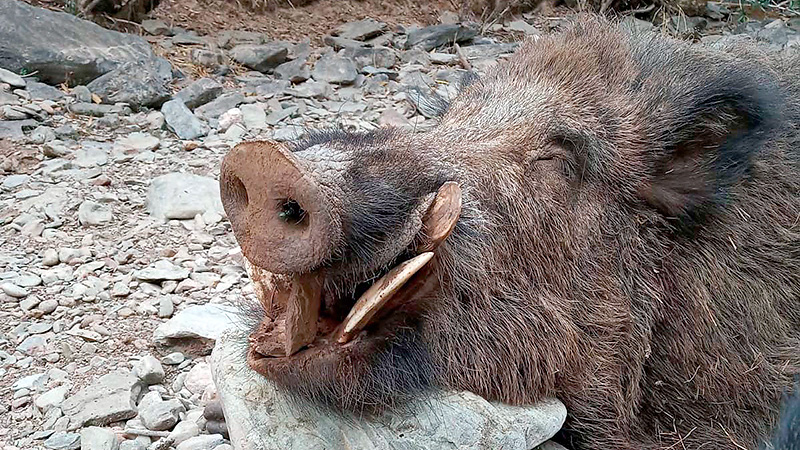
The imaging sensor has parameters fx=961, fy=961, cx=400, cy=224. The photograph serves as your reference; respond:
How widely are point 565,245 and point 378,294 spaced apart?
3.12ft

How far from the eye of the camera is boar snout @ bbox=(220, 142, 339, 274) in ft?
7.57

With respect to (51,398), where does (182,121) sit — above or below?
below

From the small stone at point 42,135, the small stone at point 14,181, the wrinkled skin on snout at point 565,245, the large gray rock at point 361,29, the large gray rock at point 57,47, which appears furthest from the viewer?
the large gray rock at point 361,29

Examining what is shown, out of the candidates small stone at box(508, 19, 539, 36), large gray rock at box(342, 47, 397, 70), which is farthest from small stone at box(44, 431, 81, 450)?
small stone at box(508, 19, 539, 36)

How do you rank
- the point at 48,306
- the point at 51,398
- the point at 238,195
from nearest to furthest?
the point at 238,195
the point at 51,398
the point at 48,306

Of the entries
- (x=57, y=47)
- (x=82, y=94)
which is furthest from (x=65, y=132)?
(x=57, y=47)

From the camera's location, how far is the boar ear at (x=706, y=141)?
348 centimetres

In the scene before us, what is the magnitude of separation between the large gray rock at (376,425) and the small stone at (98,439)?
573mm

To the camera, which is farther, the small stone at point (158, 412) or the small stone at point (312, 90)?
the small stone at point (312, 90)

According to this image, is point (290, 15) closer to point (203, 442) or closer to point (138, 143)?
point (138, 143)

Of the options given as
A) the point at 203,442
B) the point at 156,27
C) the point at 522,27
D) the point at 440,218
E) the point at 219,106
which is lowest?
the point at 522,27

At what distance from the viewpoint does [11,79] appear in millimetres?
6516

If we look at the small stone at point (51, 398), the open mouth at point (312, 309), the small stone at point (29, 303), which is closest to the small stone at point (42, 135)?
the small stone at point (29, 303)

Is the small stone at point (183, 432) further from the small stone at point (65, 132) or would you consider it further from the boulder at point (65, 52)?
the boulder at point (65, 52)
